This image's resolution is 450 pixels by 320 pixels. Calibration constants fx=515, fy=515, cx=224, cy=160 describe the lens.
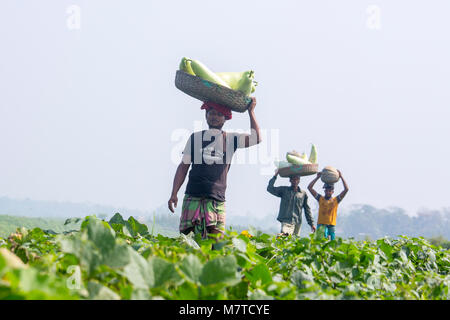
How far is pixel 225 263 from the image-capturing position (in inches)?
44.0

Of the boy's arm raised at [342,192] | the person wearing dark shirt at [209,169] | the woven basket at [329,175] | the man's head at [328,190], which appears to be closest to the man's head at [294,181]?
the woven basket at [329,175]

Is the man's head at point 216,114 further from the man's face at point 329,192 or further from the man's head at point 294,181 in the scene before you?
the man's face at point 329,192

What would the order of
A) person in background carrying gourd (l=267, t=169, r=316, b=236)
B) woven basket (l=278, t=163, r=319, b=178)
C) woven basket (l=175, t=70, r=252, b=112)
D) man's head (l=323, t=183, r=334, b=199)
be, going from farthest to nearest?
man's head (l=323, t=183, r=334, b=199)
person in background carrying gourd (l=267, t=169, r=316, b=236)
woven basket (l=278, t=163, r=319, b=178)
woven basket (l=175, t=70, r=252, b=112)

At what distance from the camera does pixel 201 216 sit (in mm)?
4793

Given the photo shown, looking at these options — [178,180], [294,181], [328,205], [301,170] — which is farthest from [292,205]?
[178,180]

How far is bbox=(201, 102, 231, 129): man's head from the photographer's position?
4941 millimetres

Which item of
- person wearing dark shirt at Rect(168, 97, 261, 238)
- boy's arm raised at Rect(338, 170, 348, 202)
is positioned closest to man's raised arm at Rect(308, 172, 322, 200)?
boy's arm raised at Rect(338, 170, 348, 202)

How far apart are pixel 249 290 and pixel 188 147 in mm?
3696

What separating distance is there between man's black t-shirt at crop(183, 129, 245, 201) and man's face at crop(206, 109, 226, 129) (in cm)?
6

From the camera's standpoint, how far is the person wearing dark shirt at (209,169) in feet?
15.8

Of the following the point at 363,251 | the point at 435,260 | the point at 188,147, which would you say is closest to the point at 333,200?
the point at 188,147

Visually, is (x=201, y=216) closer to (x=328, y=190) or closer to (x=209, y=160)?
(x=209, y=160)

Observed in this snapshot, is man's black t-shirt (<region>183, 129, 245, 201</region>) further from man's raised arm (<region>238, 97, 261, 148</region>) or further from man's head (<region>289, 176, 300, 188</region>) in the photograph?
man's head (<region>289, 176, 300, 188</region>)
